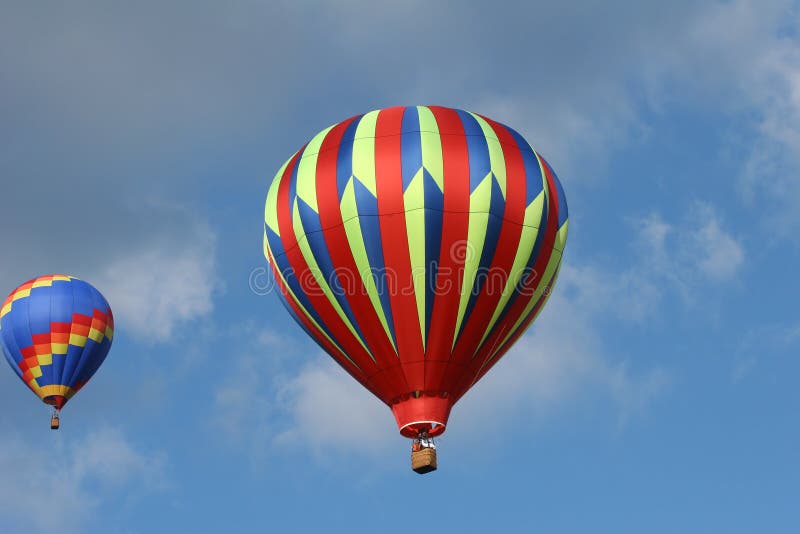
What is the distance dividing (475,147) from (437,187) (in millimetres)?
1433

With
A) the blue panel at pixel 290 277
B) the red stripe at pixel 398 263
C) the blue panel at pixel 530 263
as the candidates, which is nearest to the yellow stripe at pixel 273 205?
the blue panel at pixel 290 277

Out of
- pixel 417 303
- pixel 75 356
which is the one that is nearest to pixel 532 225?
pixel 417 303

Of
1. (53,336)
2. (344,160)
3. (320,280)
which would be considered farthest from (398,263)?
(53,336)

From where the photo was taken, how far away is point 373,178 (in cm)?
2978

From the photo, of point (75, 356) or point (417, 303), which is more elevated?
point (75, 356)

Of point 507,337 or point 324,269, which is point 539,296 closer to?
point 507,337

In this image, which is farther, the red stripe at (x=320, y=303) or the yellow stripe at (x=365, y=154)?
the red stripe at (x=320, y=303)

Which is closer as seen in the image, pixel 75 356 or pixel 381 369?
pixel 381 369

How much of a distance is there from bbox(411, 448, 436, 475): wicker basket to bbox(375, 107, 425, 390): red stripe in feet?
4.47

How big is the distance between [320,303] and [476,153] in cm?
467

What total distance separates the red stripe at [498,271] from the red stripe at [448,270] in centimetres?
39

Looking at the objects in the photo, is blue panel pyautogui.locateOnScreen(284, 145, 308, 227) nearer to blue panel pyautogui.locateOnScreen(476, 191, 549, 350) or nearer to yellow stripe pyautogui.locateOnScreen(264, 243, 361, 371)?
yellow stripe pyautogui.locateOnScreen(264, 243, 361, 371)

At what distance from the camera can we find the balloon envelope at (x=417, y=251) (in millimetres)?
29562

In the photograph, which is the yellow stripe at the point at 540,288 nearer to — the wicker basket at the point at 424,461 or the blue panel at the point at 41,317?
the wicker basket at the point at 424,461
